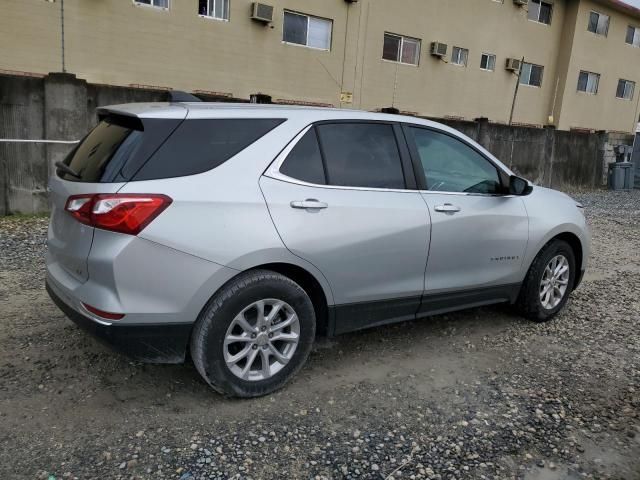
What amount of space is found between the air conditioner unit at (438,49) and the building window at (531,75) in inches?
211

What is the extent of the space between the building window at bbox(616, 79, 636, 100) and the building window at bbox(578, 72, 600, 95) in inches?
79.8

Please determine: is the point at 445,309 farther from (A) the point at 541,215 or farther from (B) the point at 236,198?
(B) the point at 236,198

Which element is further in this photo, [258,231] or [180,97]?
[180,97]

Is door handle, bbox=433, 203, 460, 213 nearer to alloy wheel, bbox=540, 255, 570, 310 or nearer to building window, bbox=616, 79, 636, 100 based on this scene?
alloy wheel, bbox=540, 255, 570, 310

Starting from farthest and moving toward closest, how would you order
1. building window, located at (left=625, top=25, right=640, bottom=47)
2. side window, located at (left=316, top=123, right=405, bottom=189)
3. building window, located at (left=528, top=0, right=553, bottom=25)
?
building window, located at (left=625, top=25, right=640, bottom=47)
building window, located at (left=528, top=0, right=553, bottom=25)
side window, located at (left=316, top=123, right=405, bottom=189)

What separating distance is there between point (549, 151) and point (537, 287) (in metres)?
12.3

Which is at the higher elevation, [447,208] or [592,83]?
[592,83]

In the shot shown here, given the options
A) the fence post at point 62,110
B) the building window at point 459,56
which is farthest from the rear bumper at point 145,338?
the building window at point 459,56

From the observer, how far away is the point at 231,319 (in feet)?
9.78

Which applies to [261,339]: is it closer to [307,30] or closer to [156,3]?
[156,3]

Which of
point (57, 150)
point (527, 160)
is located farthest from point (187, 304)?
point (527, 160)

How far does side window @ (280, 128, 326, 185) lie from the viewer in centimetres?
323

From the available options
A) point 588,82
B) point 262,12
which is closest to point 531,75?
point 588,82

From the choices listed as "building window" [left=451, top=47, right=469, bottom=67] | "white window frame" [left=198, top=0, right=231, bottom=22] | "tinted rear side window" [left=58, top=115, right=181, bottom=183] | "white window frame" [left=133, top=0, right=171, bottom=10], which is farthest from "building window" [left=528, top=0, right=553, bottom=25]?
"tinted rear side window" [left=58, top=115, right=181, bottom=183]
